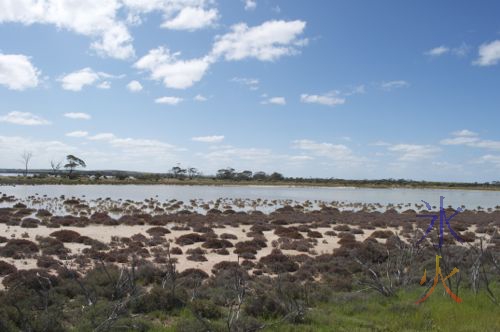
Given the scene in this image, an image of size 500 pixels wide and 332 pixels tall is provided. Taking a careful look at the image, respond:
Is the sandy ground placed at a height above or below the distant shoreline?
below

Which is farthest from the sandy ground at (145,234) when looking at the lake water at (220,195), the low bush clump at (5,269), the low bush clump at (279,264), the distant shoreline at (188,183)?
the distant shoreline at (188,183)

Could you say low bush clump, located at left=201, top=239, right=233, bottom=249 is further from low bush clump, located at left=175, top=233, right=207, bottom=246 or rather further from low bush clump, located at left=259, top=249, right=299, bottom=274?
low bush clump, located at left=259, top=249, right=299, bottom=274

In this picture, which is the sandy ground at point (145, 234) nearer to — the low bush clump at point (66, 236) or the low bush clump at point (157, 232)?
the low bush clump at point (157, 232)

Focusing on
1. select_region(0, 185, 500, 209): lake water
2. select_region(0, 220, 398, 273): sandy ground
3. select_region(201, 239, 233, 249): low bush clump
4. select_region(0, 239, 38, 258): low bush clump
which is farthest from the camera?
select_region(0, 185, 500, 209): lake water

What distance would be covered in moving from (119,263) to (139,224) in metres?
13.4

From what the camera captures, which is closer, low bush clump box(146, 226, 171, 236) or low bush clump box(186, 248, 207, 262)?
low bush clump box(186, 248, 207, 262)

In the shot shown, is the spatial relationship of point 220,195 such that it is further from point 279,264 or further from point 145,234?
point 279,264

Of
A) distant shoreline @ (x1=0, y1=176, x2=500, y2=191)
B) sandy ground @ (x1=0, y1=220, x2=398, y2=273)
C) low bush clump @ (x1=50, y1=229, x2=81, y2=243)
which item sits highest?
distant shoreline @ (x1=0, y1=176, x2=500, y2=191)

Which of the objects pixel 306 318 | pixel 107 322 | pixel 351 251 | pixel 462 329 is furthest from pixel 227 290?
pixel 351 251

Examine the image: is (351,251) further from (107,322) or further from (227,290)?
(107,322)

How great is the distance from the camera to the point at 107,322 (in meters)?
7.75

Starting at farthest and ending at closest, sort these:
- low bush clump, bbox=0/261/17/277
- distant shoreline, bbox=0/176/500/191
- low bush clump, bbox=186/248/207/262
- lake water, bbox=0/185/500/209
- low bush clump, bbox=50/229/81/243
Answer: distant shoreline, bbox=0/176/500/191 → lake water, bbox=0/185/500/209 → low bush clump, bbox=50/229/81/243 → low bush clump, bbox=186/248/207/262 → low bush clump, bbox=0/261/17/277

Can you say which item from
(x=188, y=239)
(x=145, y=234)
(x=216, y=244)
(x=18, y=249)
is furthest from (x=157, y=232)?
(x=18, y=249)

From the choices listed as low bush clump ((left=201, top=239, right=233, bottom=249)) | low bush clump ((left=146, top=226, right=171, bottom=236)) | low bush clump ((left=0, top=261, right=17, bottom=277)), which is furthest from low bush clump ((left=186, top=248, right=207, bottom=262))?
low bush clump ((left=0, top=261, right=17, bottom=277))
